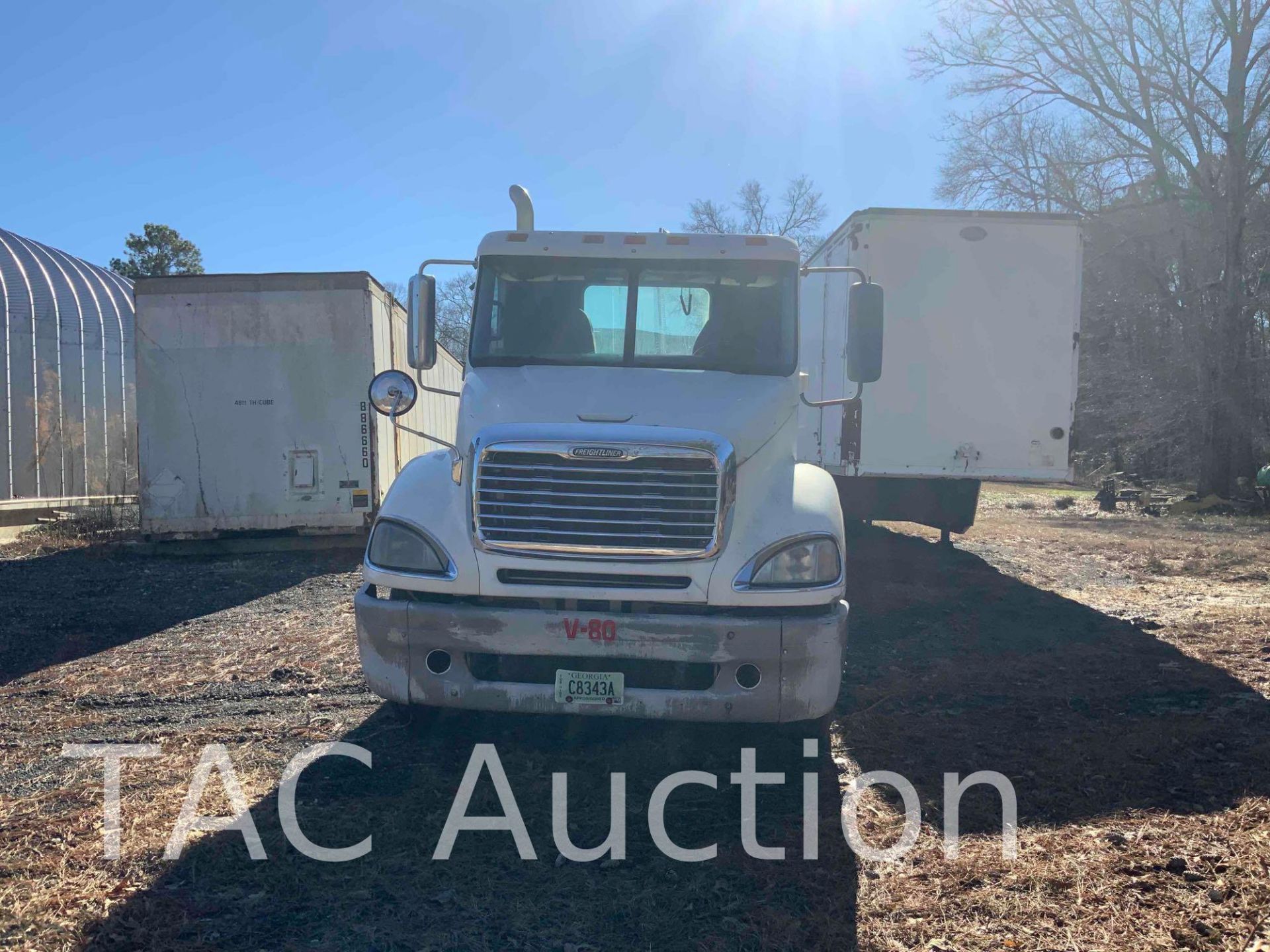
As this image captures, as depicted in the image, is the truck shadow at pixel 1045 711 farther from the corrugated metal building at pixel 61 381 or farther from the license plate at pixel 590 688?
the corrugated metal building at pixel 61 381

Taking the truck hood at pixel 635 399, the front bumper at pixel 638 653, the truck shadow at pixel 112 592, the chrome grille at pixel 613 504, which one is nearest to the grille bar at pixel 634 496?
the chrome grille at pixel 613 504

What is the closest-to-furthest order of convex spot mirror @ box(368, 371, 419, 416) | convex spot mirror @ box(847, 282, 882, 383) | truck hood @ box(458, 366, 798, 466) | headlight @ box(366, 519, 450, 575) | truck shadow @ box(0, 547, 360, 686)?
1. headlight @ box(366, 519, 450, 575)
2. truck hood @ box(458, 366, 798, 466)
3. convex spot mirror @ box(368, 371, 419, 416)
4. convex spot mirror @ box(847, 282, 882, 383)
5. truck shadow @ box(0, 547, 360, 686)

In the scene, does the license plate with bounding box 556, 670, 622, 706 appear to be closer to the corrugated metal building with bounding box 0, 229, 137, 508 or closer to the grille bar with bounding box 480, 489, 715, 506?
the grille bar with bounding box 480, 489, 715, 506

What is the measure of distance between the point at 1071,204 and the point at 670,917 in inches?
1038

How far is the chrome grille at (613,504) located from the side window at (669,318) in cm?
115

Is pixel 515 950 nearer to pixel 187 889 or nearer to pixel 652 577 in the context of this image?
pixel 187 889

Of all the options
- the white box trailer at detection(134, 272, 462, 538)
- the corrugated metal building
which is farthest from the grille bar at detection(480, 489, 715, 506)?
the corrugated metal building

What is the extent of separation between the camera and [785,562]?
4156 millimetres

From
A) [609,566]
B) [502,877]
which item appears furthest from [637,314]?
[502,877]

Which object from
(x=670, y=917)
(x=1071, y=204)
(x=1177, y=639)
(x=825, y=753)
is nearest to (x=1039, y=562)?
(x=1177, y=639)

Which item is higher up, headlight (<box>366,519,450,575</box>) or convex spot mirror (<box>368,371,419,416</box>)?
convex spot mirror (<box>368,371,419,416</box>)

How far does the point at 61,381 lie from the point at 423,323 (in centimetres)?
1324

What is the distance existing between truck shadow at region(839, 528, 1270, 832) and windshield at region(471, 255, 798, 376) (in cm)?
211

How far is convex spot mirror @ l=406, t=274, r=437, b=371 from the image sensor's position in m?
5.46
